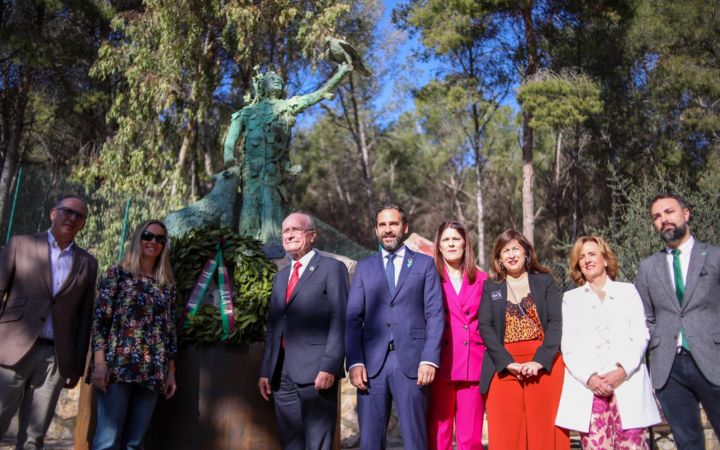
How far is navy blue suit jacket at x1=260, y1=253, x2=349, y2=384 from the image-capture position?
12.0 feet

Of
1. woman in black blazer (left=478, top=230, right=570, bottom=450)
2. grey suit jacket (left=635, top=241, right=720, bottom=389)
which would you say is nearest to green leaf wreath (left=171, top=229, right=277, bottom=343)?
woman in black blazer (left=478, top=230, right=570, bottom=450)

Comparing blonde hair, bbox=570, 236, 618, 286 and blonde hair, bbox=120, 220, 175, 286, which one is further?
blonde hair, bbox=570, 236, 618, 286

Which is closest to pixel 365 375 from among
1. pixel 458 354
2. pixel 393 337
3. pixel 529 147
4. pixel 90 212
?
pixel 393 337

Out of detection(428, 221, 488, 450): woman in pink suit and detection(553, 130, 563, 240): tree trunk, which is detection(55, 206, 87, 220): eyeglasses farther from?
detection(553, 130, 563, 240): tree trunk

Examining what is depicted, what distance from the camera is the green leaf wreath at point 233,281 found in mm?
4059

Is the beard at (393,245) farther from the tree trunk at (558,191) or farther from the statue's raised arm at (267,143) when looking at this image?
the tree trunk at (558,191)

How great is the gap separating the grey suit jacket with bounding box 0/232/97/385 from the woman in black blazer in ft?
8.06

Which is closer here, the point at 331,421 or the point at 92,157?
the point at 331,421

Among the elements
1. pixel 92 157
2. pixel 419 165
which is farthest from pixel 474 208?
pixel 92 157

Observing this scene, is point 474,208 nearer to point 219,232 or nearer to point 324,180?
point 324,180

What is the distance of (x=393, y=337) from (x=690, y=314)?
67.1 inches

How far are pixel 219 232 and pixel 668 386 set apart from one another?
2978 millimetres

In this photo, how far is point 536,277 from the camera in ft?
12.8

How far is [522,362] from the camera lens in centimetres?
372
